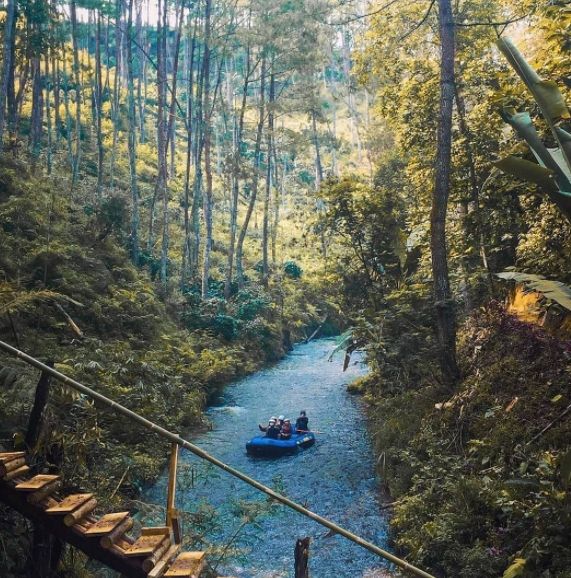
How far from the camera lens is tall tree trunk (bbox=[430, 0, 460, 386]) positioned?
27.5 feet

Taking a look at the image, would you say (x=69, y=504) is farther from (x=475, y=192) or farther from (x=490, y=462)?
(x=475, y=192)

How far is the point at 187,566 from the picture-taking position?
3334mm

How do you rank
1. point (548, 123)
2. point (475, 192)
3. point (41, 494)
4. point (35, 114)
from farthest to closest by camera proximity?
point (35, 114), point (475, 192), point (548, 123), point (41, 494)

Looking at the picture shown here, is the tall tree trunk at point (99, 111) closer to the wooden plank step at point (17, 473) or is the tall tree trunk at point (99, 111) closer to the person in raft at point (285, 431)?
the person in raft at point (285, 431)

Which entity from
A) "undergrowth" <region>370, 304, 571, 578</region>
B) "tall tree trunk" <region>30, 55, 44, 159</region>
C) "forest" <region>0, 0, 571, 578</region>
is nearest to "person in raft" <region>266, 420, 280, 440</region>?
"forest" <region>0, 0, 571, 578</region>

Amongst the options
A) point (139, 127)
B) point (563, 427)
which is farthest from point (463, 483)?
point (139, 127)

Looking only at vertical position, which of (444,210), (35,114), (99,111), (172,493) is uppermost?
(99,111)

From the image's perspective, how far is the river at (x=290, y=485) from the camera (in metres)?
6.61

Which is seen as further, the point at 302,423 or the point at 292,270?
the point at 292,270

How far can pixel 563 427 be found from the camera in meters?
5.82

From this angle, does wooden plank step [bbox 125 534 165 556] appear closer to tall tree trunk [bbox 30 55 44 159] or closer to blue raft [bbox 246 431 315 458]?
blue raft [bbox 246 431 315 458]

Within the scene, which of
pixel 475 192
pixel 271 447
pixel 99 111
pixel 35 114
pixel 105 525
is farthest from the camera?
pixel 99 111

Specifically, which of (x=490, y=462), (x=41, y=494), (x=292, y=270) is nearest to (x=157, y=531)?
(x=41, y=494)

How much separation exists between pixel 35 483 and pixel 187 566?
125 cm
